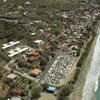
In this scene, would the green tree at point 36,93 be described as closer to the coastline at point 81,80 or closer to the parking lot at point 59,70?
the parking lot at point 59,70

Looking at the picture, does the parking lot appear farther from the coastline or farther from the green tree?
the green tree

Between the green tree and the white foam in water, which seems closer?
the green tree

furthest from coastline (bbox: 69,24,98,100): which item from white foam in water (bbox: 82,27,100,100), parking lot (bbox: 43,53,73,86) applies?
parking lot (bbox: 43,53,73,86)

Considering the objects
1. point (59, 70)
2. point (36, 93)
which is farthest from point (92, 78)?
point (36, 93)

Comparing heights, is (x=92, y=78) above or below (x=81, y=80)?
below

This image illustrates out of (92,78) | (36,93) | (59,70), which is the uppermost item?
(36,93)

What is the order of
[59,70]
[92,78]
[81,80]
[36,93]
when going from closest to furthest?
1. [36,93]
2. [81,80]
3. [92,78]
4. [59,70]

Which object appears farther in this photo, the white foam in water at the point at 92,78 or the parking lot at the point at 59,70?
the parking lot at the point at 59,70

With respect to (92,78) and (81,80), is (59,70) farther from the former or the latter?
(92,78)

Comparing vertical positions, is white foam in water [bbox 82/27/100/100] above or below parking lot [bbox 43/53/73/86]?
below

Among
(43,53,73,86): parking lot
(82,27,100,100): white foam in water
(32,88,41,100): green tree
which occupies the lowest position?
(82,27,100,100): white foam in water

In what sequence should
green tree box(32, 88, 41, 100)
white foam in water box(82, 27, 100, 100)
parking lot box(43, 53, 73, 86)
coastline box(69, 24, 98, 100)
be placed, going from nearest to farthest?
green tree box(32, 88, 41, 100) < coastline box(69, 24, 98, 100) < white foam in water box(82, 27, 100, 100) < parking lot box(43, 53, 73, 86)

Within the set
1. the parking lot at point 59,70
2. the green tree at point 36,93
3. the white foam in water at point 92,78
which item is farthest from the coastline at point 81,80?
the green tree at point 36,93

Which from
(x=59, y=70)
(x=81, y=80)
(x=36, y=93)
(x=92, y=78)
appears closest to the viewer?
(x=36, y=93)
